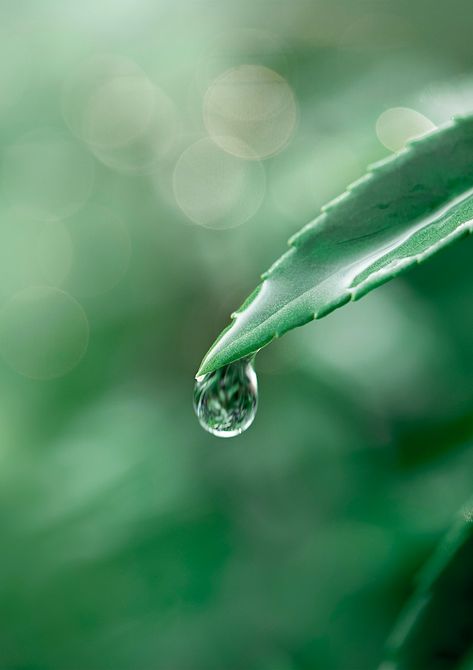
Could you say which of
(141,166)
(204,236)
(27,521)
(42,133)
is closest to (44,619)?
(27,521)

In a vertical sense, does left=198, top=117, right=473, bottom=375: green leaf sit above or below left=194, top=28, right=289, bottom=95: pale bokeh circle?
below

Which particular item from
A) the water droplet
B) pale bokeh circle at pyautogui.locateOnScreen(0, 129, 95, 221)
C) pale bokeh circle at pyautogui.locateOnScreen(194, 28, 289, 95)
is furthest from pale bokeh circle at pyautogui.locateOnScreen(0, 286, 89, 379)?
the water droplet

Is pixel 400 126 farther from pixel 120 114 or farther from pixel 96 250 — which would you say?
pixel 120 114

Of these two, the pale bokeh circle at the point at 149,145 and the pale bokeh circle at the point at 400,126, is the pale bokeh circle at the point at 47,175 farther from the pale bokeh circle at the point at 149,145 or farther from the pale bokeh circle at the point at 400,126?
the pale bokeh circle at the point at 400,126

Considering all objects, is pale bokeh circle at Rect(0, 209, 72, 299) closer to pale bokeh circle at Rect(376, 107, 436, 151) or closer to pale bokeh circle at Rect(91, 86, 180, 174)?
pale bokeh circle at Rect(91, 86, 180, 174)

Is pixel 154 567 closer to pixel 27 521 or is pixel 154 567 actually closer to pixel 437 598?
pixel 27 521

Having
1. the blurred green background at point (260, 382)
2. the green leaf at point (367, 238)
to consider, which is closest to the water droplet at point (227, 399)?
the green leaf at point (367, 238)

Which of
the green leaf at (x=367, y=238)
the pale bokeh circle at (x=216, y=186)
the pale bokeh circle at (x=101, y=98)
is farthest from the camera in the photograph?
the pale bokeh circle at (x=101, y=98)
